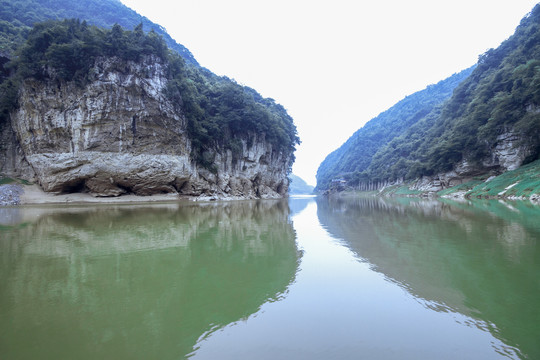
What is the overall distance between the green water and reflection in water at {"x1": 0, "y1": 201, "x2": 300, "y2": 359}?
0.02m

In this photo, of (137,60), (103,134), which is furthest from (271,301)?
(137,60)

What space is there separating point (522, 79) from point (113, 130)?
171 ft

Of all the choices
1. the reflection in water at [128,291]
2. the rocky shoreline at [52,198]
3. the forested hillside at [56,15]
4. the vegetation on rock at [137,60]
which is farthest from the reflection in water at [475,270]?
the forested hillside at [56,15]

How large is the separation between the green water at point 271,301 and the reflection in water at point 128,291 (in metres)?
0.02

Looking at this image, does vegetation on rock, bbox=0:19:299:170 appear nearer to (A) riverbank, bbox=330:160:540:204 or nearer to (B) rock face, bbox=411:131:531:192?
(A) riverbank, bbox=330:160:540:204

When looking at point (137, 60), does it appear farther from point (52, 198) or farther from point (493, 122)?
point (493, 122)

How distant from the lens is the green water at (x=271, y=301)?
270 cm

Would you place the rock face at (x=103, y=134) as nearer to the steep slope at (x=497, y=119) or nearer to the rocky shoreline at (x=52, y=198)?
the rocky shoreline at (x=52, y=198)

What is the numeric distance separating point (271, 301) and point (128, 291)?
2.42 metres

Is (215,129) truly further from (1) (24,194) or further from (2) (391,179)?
(2) (391,179)

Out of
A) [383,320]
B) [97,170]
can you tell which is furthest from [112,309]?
[97,170]

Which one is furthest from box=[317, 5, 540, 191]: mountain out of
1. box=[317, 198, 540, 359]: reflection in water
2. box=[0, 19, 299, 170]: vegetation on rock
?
box=[0, 19, 299, 170]: vegetation on rock

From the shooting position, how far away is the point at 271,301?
154 inches

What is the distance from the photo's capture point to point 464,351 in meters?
2.59
